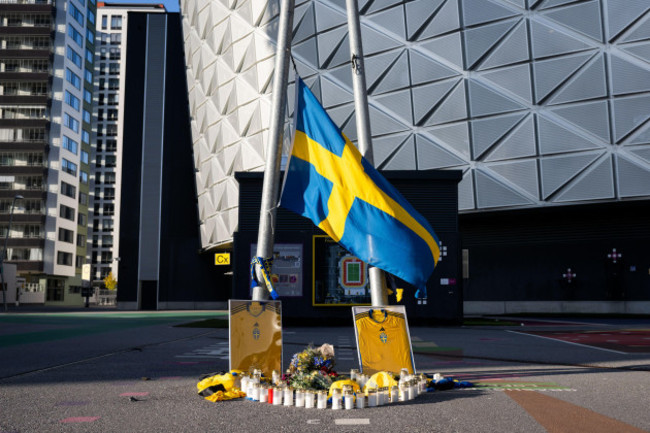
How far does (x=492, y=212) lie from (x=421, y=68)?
10482mm

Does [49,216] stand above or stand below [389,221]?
above

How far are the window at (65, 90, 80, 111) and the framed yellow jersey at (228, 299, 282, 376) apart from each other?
283ft

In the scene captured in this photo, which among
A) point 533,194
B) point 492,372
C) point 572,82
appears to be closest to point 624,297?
point 533,194

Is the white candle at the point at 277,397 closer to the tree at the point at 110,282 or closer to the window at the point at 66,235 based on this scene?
the window at the point at 66,235

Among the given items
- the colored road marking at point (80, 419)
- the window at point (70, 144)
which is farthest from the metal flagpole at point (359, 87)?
the window at point (70, 144)

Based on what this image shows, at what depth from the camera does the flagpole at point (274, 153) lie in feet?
27.7

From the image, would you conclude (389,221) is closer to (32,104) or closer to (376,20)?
(376,20)

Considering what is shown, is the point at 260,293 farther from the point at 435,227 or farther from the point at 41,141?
the point at 41,141

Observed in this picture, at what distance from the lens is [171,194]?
182 ft

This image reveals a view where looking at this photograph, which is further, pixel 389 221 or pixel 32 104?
pixel 32 104

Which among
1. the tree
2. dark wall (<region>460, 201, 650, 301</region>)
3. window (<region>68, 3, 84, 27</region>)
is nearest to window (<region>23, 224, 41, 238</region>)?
window (<region>68, 3, 84, 27</region>)

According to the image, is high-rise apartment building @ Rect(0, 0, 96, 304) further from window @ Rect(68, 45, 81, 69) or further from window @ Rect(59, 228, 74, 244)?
window @ Rect(59, 228, 74, 244)

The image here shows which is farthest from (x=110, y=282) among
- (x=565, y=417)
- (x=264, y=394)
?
(x=565, y=417)

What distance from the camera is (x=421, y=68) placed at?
1505 inches
